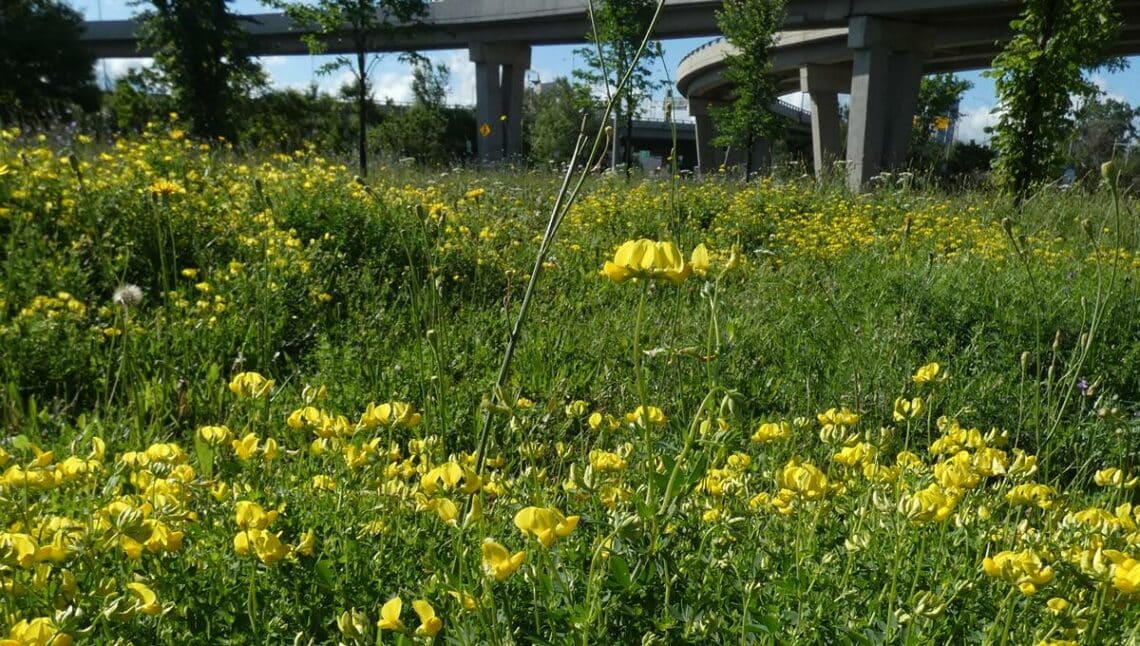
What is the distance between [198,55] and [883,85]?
830 inches

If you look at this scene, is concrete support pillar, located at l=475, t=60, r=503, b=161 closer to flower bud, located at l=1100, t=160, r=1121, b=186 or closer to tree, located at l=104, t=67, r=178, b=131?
tree, located at l=104, t=67, r=178, b=131

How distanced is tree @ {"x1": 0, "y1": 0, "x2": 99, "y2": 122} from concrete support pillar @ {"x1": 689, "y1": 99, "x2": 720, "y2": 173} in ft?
89.9

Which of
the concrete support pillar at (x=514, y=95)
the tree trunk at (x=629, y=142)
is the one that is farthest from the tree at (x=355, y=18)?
the concrete support pillar at (x=514, y=95)

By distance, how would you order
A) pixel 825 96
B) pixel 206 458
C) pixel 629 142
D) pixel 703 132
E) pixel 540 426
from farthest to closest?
pixel 703 132 → pixel 825 96 → pixel 629 142 → pixel 540 426 → pixel 206 458

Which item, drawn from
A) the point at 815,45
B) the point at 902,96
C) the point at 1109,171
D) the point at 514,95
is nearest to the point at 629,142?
the point at 902,96

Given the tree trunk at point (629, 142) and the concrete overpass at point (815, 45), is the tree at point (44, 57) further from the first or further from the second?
the tree trunk at point (629, 142)

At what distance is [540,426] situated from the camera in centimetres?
234

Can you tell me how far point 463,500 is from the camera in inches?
68.2

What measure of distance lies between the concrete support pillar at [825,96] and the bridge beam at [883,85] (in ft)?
26.7

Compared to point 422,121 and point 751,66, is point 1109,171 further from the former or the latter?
point 422,121

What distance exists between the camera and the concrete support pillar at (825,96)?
30.5m

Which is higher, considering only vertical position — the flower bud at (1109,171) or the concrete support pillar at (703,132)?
the concrete support pillar at (703,132)

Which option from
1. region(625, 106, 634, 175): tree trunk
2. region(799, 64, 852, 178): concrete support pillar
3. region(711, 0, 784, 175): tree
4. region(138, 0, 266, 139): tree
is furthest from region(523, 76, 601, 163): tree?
region(625, 106, 634, 175): tree trunk

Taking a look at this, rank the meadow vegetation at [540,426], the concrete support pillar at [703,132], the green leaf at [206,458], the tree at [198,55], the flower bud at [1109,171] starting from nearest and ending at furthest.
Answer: the meadow vegetation at [540,426], the green leaf at [206,458], the flower bud at [1109,171], the tree at [198,55], the concrete support pillar at [703,132]
